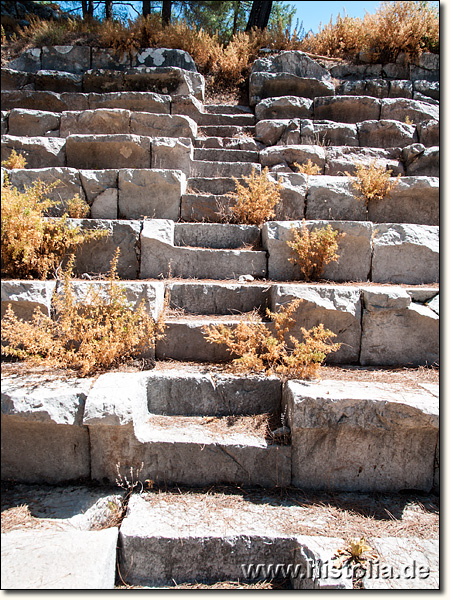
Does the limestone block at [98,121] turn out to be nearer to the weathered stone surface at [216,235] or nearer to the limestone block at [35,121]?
the limestone block at [35,121]

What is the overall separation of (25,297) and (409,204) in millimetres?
4313

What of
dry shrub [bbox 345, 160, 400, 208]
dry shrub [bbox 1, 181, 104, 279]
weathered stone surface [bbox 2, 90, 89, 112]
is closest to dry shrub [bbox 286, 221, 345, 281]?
dry shrub [bbox 345, 160, 400, 208]

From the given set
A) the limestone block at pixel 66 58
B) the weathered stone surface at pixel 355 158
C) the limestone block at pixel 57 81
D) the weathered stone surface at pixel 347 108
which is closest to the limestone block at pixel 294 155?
the weathered stone surface at pixel 355 158

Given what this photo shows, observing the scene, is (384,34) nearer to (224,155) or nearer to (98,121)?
(224,155)

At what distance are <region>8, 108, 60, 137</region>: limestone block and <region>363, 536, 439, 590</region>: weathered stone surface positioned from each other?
21.5ft

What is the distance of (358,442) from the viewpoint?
3037mm

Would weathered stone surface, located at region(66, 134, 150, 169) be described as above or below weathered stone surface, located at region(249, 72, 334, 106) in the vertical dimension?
below

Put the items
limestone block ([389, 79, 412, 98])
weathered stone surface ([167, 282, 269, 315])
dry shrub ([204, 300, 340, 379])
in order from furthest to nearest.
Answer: limestone block ([389, 79, 412, 98])
weathered stone surface ([167, 282, 269, 315])
dry shrub ([204, 300, 340, 379])

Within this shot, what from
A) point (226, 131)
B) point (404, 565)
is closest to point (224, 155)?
point (226, 131)

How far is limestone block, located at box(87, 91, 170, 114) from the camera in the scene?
685cm

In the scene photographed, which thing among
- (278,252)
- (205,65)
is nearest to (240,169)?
(278,252)

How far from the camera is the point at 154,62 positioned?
25.3 ft

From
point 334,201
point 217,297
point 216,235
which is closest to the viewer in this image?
point 217,297

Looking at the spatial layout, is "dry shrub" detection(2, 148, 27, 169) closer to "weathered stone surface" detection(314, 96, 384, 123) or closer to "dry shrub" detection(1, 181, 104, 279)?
"dry shrub" detection(1, 181, 104, 279)
